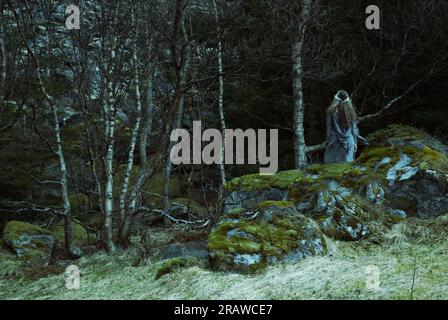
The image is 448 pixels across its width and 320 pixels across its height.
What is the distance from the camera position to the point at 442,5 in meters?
14.6

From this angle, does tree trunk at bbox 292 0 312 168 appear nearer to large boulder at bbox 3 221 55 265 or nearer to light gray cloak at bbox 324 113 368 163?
light gray cloak at bbox 324 113 368 163

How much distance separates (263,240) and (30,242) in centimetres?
539

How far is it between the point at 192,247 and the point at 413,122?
10600mm

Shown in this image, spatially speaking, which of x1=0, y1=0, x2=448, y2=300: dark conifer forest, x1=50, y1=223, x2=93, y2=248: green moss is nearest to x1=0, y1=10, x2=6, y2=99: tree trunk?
x1=0, y1=0, x2=448, y2=300: dark conifer forest

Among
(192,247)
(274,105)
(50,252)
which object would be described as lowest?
(50,252)

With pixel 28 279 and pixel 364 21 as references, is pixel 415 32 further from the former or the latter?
pixel 28 279

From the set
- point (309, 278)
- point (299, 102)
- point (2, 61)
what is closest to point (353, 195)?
point (309, 278)

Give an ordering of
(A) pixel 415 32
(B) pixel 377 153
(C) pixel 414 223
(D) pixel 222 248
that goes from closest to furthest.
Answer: (D) pixel 222 248 → (C) pixel 414 223 → (B) pixel 377 153 → (A) pixel 415 32

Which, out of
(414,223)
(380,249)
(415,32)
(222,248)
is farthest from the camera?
(415,32)

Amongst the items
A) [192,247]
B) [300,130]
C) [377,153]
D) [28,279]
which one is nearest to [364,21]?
[300,130]

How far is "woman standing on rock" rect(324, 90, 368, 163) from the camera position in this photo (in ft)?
30.9

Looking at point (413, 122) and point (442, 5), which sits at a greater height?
point (442, 5)

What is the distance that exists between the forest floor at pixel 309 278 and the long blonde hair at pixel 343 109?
3578 mm

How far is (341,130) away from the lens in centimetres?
960
